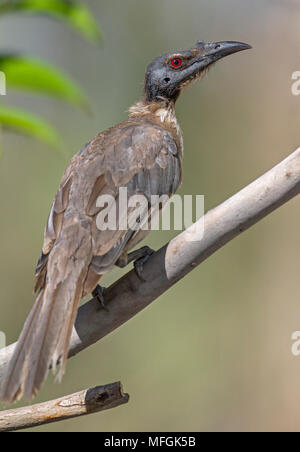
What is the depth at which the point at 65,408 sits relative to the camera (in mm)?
Result: 2793

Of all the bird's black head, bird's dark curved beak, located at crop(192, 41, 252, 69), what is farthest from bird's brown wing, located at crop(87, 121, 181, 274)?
bird's dark curved beak, located at crop(192, 41, 252, 69)

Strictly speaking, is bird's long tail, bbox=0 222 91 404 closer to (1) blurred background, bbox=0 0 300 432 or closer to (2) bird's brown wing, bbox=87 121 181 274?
(2) bird's brown wing, bbox=87 121 181 274

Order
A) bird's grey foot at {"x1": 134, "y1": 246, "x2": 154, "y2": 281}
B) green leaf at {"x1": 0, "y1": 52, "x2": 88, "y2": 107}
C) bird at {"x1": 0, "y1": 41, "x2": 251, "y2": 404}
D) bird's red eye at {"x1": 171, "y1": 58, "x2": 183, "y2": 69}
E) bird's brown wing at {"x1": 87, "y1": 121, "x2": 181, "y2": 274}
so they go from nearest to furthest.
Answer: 1. green leaf at {"x1": 0, "y1": 52, "x2": 88, "y2": 107}
2. bird at {"x1": 0, "y1": 41, "x2": 251, "y2": 404}
3. bird's grey foot at {"x1": 134, "y1": 246, "x2": 154, "y2": 281}
4. bird's brown wing at {"x1": 87, "y1": 121, "x2": 181, "y2": 274}
5. bird's red eye at {"x1": 171, "y1": 58, "x2": 183, "y2": 69}

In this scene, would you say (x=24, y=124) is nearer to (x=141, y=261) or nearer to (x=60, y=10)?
(x=60, y=10)

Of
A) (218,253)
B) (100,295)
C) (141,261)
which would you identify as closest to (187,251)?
(141,261)

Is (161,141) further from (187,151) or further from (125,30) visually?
(125,30)

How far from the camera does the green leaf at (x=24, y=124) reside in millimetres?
2314

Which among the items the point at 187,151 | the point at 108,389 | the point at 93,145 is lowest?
the point at 108,389

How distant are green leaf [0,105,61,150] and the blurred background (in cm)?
620

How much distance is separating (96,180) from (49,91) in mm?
1142

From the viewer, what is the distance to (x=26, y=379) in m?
2.71

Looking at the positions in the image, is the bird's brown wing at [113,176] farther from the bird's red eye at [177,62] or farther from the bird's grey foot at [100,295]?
the bird's red eye at [177,62]

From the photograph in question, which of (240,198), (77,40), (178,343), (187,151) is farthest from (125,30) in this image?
(240,198)

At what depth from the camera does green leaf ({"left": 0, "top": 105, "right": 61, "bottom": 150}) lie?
91.1 inches
